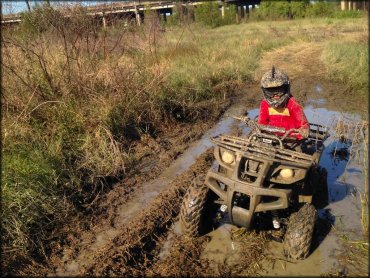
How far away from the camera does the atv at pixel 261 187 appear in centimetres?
357

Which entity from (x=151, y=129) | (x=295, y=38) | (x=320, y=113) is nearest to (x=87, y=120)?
(x=151, y=129)

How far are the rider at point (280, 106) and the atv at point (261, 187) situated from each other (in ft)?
1.25

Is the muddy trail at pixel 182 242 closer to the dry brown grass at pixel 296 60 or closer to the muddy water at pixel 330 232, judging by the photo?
the muddy water at pixel 330 232

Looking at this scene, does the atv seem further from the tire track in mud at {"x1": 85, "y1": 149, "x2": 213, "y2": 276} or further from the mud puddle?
the tire track in mud at {"x1": 85, "y1": 149, "x2": 213, "y2": 276}

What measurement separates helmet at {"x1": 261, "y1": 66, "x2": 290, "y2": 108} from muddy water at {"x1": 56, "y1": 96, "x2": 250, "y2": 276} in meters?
1.36

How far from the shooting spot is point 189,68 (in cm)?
1102

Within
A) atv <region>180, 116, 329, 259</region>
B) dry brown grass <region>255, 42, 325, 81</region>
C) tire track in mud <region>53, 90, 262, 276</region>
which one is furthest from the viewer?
dry brown grass <region>255, 42, 325, 81</region>

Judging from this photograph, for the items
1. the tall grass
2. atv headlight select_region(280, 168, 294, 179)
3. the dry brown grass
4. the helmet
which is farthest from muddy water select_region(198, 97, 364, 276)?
the dry brown grass

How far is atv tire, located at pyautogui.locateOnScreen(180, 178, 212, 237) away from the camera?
13.0 ft

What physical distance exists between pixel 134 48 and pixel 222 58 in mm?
5396

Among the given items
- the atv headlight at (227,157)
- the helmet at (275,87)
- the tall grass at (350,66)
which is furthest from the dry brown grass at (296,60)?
the atv headlight at (227,157)

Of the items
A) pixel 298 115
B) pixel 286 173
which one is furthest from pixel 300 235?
pixel 298 115

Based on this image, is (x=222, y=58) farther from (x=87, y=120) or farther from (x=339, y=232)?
(x=339, y=232)

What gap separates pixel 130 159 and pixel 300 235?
3287 mm
